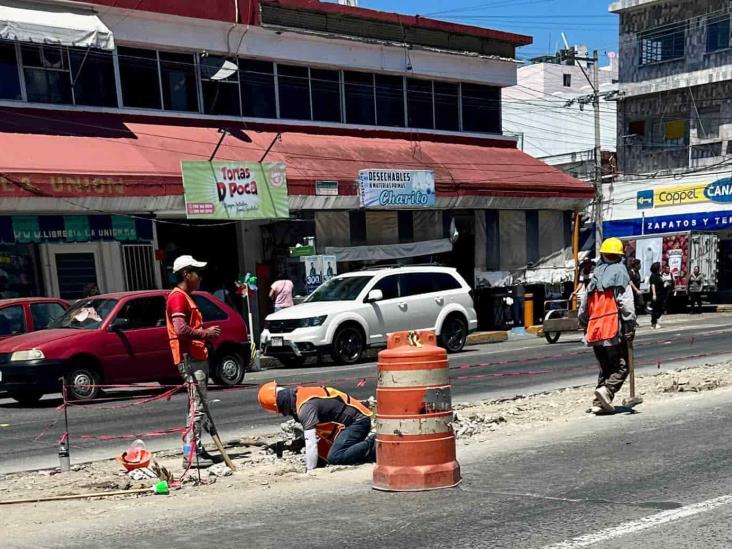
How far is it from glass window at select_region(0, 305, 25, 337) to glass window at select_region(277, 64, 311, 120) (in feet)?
37.7

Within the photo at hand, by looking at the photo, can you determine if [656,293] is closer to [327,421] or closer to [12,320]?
[12,320]

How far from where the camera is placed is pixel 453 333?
59.8ft

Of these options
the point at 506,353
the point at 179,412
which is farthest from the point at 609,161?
the point at 179,412

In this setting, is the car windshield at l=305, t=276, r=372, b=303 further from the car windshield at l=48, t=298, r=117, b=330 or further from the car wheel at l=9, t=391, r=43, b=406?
the car wheel at l=9, t=391, r=43, b=406

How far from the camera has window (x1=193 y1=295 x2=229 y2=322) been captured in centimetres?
1346

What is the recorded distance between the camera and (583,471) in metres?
Answer: 6.41

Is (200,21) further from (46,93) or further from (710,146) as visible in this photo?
(710,146)

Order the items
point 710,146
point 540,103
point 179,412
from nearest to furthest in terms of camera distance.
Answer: point 179,412 < point 710,146 < point 540,103

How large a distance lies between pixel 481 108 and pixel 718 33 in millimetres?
12053

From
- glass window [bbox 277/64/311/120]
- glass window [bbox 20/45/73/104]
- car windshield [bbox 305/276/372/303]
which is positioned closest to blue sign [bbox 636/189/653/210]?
glass window [bbox 277/64/311/120]

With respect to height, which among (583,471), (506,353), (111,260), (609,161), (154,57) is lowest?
(506,353)

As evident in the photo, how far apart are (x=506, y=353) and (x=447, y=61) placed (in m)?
12.3

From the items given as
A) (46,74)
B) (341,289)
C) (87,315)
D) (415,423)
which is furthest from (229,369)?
(46,74)

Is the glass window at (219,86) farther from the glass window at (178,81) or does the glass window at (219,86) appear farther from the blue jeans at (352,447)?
the blue jeans at (352,447)
